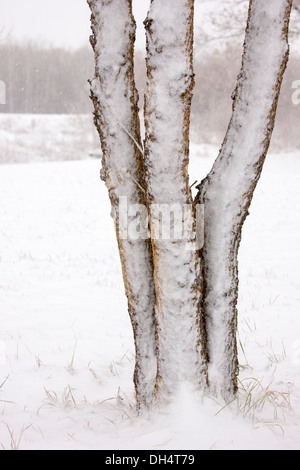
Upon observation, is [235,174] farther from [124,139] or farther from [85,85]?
[85,85]

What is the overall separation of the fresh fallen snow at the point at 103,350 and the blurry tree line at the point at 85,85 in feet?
48.8

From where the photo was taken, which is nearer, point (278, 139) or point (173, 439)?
point (173, 439)

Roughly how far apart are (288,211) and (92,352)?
7759mm

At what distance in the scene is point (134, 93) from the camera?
2.04m

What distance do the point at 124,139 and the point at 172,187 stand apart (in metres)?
0.36

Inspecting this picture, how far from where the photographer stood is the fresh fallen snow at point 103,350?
199cm

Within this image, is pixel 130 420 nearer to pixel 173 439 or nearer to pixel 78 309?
pixel 173 439

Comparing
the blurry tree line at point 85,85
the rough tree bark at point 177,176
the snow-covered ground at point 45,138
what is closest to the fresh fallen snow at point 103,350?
the rough tree bark at point 177,176

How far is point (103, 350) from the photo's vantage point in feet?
11.8

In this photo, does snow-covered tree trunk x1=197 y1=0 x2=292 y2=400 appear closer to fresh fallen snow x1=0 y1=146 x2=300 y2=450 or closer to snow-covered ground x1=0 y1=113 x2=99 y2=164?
fresh fallen snow x1=0 y1=146 x2=300 y2=450

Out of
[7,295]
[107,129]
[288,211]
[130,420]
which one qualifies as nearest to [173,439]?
[130,420]

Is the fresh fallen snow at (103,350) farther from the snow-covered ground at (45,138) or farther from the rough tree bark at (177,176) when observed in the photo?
the snow-covered ground at (45,138)

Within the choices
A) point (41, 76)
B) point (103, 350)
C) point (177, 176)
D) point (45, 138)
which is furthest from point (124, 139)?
point (41, 76)

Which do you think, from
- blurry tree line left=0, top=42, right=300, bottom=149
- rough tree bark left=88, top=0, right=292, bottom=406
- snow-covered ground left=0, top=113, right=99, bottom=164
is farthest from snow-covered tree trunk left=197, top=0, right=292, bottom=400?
snow-covered ground left=0, top=113, right=99, bottom=164
